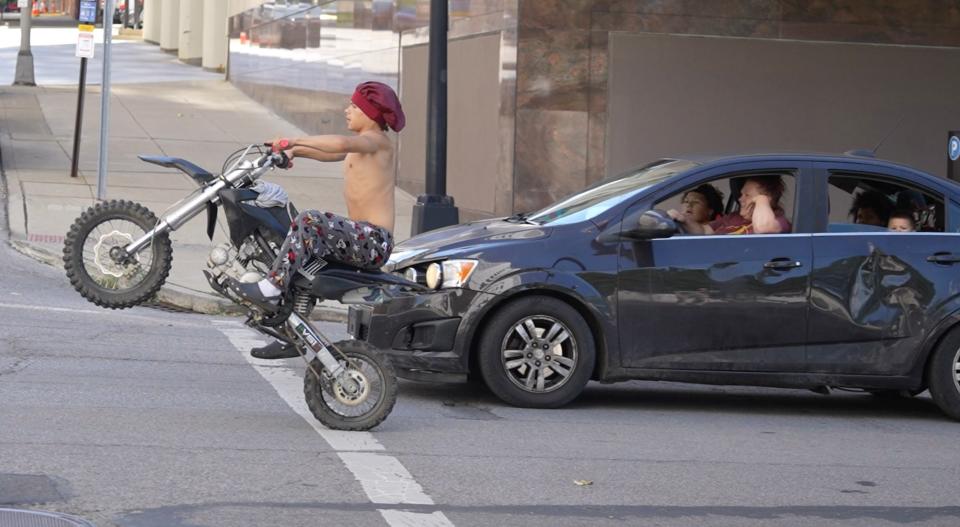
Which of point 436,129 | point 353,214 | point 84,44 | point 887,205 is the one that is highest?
point 84,44

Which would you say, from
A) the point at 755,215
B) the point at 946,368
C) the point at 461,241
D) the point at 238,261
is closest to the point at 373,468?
the point at 238,261

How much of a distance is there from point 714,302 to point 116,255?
3.45 metres

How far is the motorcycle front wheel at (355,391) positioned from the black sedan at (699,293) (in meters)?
1.03

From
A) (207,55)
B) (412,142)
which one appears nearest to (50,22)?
(207,55)

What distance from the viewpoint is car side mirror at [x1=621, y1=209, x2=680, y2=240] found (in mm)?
8383

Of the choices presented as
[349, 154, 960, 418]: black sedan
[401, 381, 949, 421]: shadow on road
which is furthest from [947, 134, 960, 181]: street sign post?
[349, 154, 960, 418]: black sedan

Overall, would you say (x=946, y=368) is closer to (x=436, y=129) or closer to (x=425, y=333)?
(x=425, y=333)

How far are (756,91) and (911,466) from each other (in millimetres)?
11746

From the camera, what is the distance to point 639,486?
675cm

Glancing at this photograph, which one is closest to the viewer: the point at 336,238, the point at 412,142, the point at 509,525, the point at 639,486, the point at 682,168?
the point at 509,525

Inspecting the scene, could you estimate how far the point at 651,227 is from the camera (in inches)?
331

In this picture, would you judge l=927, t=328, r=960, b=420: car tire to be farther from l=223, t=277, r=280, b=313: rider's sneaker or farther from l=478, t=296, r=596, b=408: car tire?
l=223, t=277, r=280, b=313: rider's sneaker

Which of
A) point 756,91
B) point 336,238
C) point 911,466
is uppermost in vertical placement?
point 756,91

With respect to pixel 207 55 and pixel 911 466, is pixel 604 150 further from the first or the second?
pixel 207 55
